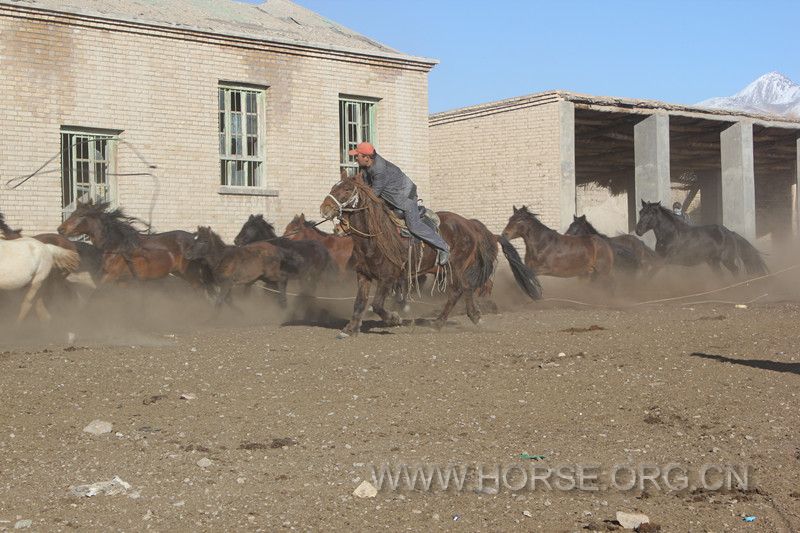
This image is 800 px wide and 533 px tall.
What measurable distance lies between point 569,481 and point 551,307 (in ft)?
43.2

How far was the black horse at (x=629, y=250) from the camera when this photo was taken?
20281 millimetres

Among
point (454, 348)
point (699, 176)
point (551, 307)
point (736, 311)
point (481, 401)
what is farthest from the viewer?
point (699, 176)

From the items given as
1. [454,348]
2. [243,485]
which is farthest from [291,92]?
[243,485]

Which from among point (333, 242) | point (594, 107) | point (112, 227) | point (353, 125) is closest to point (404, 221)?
point (333, 242)

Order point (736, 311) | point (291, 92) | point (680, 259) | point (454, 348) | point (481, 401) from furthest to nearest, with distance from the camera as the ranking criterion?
point (680, 259)
point (291, 92)
point (736, 311)
point (454, 348)
point (481, 401)

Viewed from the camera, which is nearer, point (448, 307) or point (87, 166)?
point (448, 307)

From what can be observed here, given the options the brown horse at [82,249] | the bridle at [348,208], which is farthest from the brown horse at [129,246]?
the bridle at [348,208]

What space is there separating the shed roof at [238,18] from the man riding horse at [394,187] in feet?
25.7

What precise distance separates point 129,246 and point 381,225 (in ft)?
17.9

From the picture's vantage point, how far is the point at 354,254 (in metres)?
12.9

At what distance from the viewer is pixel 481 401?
320 inches

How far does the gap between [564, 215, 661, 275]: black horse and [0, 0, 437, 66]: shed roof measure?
498cm

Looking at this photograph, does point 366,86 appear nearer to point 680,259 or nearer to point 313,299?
point 313,299

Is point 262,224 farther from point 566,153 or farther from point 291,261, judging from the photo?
point 566,153
